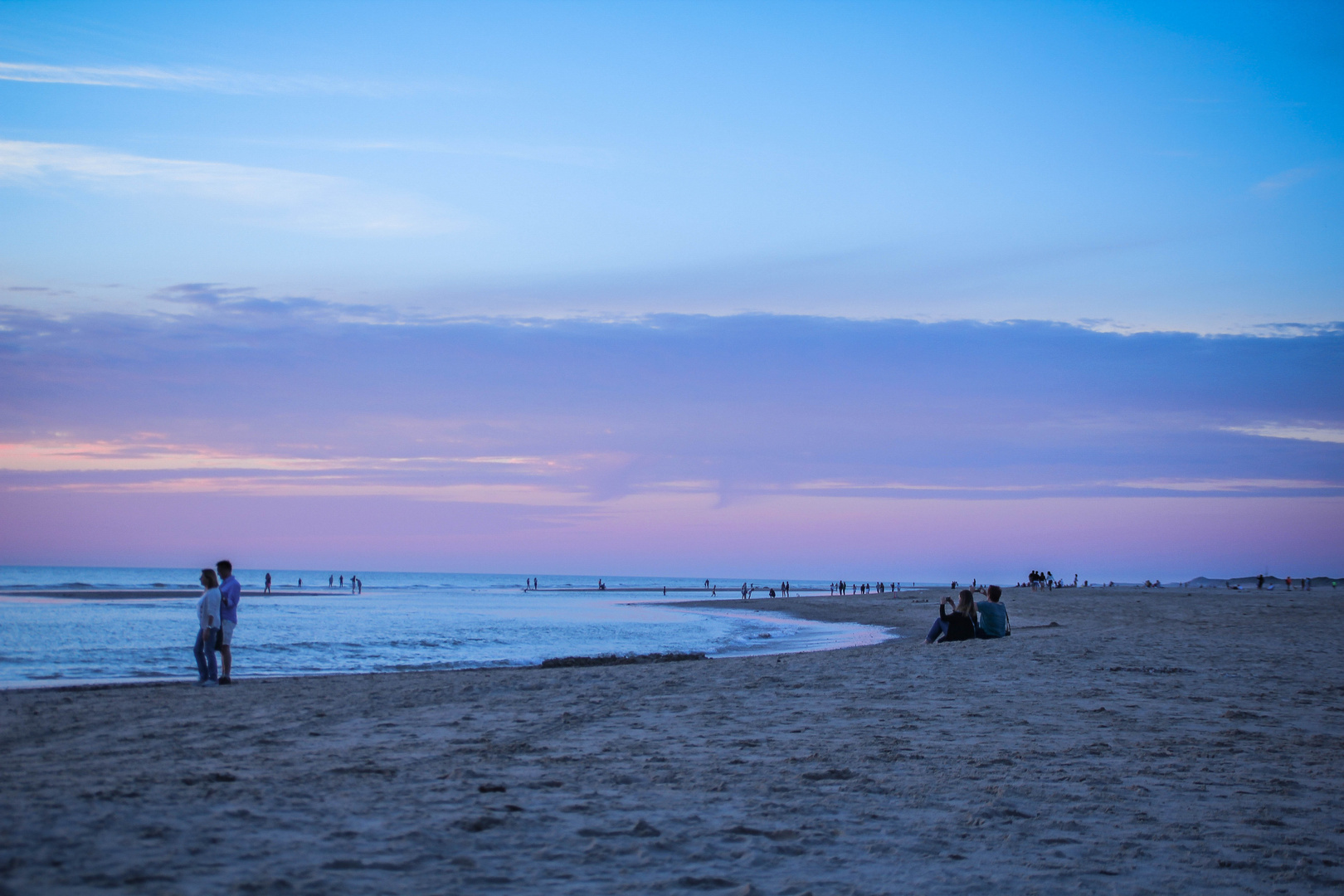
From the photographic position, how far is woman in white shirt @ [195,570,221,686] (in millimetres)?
13719

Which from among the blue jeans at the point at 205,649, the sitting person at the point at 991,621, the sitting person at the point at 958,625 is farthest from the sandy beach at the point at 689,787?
the sitting person at the point at 991,621

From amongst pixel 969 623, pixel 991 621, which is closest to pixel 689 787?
pixel 969 623

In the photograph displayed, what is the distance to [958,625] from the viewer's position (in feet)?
63.6

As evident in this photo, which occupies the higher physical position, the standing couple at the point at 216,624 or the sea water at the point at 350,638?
the standing couple at the point at 216,624

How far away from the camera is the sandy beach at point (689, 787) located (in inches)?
187

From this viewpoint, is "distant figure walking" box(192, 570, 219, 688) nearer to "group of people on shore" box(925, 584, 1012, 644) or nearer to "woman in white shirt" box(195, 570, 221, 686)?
"woman in white shirt" box(195, 570, 221, 686)

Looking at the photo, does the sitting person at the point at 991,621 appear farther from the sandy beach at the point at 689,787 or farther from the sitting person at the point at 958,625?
the sandy beach at the point at 689,787

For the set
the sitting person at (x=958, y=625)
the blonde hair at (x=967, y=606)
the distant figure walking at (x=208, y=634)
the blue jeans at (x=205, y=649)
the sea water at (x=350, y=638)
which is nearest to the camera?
the distant figure walking at (x=208, y=634)

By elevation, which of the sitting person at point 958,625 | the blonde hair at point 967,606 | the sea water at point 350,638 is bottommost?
the sea water at point 350,638

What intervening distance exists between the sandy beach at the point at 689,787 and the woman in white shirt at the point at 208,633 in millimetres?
1208

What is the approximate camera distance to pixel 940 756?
780 cm

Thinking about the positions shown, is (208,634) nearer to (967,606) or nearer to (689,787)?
(689,787)

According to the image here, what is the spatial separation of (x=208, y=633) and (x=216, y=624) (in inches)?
7.6

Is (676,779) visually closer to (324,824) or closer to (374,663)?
(324,824)
